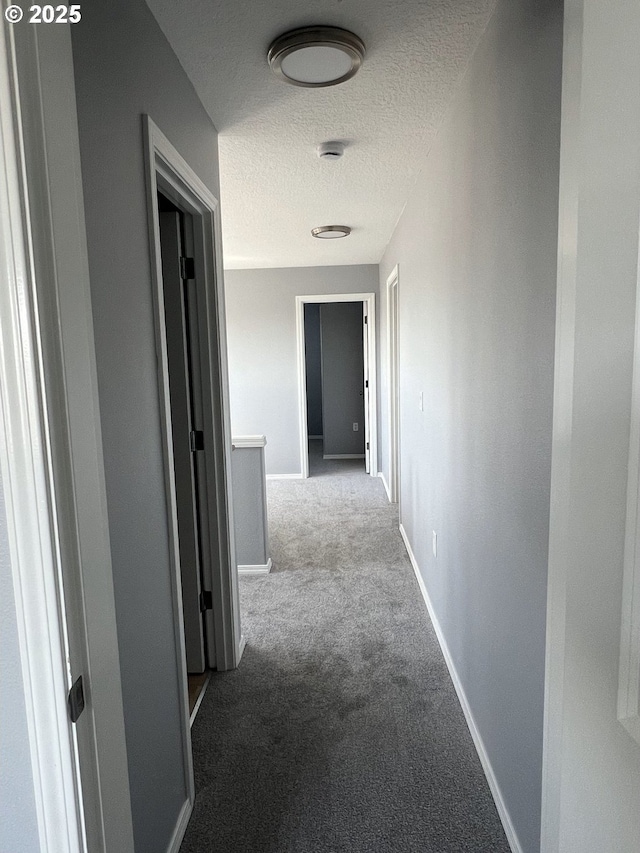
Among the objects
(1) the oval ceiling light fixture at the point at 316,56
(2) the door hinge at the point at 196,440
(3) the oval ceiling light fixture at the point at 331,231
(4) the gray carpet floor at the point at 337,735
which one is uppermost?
(3) the oval ceiling light fixture at the point at 331,231

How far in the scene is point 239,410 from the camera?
623cm

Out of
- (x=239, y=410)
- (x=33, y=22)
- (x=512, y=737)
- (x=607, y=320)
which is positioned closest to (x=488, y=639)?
(x=512, y=737)

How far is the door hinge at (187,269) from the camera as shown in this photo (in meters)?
2.25

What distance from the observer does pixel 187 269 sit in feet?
7.45

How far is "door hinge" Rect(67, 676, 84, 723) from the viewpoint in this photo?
2.50 ft

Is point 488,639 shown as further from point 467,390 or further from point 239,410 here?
point 239,410

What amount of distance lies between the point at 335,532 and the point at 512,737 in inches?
112

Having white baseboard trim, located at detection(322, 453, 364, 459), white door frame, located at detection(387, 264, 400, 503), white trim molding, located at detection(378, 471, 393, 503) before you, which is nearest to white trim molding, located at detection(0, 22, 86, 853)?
white door frame, located at detection(387, 264, 400, 503)

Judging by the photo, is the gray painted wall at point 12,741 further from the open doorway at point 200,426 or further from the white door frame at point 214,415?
the open doorway at point 200,426

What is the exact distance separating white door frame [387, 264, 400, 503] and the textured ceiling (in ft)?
3.58

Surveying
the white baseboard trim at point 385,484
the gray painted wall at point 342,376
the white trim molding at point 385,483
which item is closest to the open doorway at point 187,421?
the white trim molding at point 385,483

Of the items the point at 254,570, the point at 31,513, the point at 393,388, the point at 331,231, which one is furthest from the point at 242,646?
the point at 331,231

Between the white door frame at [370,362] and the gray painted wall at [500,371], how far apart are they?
11.2ft

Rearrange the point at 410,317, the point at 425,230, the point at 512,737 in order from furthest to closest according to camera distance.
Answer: the point at 410,317, the point at 425,230, the point at 512,737
